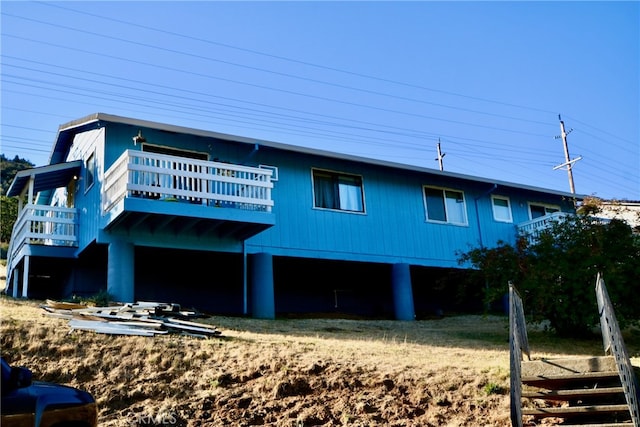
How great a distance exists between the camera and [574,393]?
874 centimetres

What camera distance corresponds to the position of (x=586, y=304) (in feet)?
49.3

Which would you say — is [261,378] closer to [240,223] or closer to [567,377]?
[567,377]

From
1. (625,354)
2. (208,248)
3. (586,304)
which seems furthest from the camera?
(208,248)

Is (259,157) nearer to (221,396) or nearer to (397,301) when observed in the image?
(397,301)

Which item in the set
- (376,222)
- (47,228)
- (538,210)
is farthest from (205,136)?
(538,210)

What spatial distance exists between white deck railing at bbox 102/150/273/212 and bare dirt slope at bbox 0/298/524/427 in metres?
4.24

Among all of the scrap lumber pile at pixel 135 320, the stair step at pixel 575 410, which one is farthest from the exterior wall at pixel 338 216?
the stair step at pixel 575 410

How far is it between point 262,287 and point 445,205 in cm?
805

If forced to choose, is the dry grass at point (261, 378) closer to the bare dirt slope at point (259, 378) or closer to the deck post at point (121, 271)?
the bare dirt slope at point (259, 378)

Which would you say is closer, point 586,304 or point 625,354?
point 625,354

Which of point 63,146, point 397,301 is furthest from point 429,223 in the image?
point 63,146

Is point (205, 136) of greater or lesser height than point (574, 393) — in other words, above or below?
above

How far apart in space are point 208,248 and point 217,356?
287 inches

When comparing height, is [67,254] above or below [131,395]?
above
